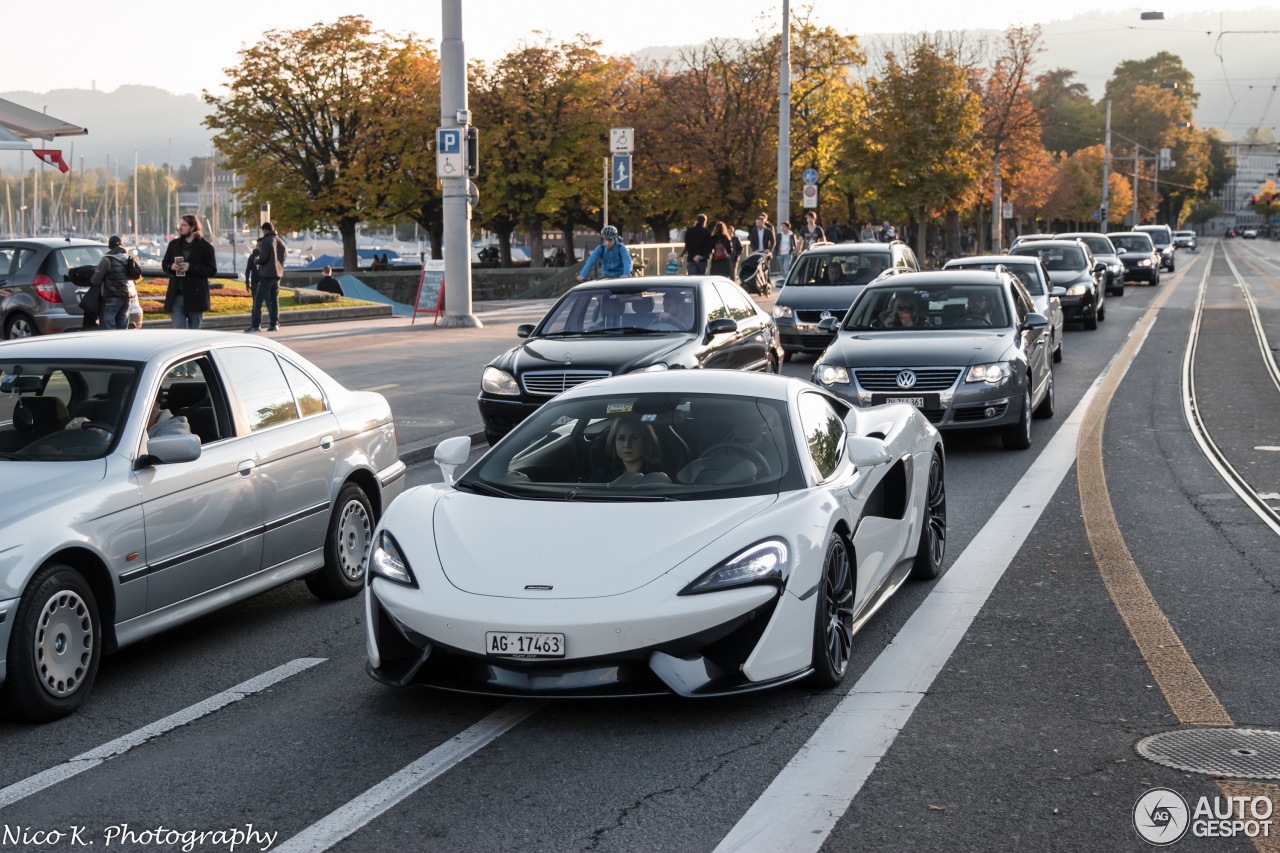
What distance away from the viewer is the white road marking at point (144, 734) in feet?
16.1

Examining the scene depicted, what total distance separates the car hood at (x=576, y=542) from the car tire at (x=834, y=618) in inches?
14.2

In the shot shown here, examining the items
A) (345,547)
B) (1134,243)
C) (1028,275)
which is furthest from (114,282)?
(1134,243)

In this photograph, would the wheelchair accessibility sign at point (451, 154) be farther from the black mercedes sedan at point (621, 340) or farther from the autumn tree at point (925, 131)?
the autumn tree at point (925, 131)

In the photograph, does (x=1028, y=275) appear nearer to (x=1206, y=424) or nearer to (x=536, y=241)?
(x=1206, y=424)

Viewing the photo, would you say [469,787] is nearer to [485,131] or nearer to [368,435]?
[368,435]

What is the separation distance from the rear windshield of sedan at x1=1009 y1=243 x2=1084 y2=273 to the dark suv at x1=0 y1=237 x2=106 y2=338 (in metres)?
16.9

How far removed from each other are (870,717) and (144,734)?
267 centimetres

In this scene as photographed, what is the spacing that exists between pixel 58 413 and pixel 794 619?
3469 mm

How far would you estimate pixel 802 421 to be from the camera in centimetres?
653

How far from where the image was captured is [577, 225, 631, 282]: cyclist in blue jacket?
67.9 feet

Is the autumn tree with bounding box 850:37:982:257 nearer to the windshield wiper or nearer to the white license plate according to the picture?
the windshield wiper

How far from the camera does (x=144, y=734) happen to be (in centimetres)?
550

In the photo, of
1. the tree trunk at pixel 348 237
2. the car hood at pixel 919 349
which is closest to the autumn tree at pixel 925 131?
the tree trunk at pixel 348 237

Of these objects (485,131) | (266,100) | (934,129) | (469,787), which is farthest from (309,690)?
(266,100)
